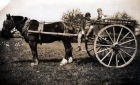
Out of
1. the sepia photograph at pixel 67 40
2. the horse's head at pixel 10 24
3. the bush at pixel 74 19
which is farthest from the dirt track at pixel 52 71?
the bush at pixel 74 19

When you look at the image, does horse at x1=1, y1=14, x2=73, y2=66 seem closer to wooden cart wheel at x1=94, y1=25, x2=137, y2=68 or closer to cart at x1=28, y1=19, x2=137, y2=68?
cart at x1=28, y1=19, x2=137, y2=68

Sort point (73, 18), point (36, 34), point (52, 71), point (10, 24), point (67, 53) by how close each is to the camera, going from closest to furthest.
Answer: point (73, 18) → point (52, 71) → point (10, 24) → point (67, 53) → point (36, 34)

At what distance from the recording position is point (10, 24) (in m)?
3.07

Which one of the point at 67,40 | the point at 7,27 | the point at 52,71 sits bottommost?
the point at 52,71

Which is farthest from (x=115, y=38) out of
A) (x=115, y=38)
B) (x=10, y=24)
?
(x=10, y=24)

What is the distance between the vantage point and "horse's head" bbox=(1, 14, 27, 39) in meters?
2.84

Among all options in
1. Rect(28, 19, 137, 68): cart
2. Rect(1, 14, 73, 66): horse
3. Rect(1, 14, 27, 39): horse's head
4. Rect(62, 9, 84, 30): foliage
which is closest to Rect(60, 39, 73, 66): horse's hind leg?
Rect(1, 14, 73, 66): horse

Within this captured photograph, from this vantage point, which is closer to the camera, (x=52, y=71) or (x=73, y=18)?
(x=73, y=18)

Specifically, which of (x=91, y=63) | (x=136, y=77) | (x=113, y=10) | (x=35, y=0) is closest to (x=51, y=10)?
(x=35, y=0)

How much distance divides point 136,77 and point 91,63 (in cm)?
70

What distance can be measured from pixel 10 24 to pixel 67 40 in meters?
0.77

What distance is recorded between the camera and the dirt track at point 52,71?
2547 mm

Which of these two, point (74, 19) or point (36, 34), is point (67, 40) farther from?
point (74, 19)

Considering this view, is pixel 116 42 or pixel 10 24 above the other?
pixel 10 24
